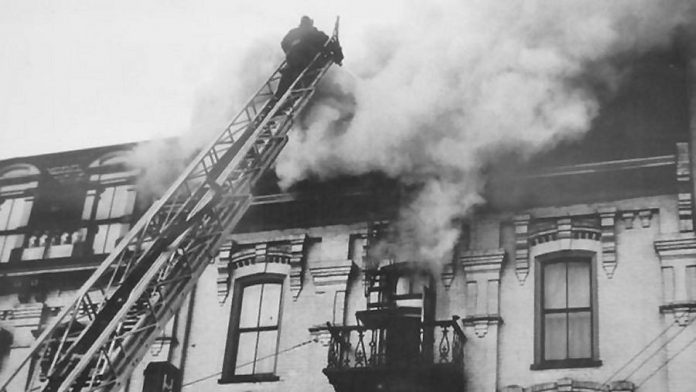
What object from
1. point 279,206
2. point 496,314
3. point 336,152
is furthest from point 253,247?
point 496,314

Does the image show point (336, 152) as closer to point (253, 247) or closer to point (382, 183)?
point (382, 183)

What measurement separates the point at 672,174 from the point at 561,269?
2.19 meters

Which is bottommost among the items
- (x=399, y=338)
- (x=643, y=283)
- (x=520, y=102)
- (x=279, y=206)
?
(x=399, y=338)

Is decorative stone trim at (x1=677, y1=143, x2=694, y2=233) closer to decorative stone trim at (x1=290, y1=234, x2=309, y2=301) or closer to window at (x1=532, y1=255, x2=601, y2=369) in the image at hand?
window at (x1=532, y1=255, x2=601, y2=369)

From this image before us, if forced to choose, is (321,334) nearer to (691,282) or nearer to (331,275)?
(331,275)

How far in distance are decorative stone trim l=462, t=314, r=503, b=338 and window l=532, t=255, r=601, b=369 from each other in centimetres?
62

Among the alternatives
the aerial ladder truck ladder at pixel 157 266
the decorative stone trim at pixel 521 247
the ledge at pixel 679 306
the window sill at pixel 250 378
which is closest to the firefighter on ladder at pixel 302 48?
the aerial ladder truck ladder at pixel 157 266

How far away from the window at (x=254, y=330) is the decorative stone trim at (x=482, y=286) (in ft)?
10.8

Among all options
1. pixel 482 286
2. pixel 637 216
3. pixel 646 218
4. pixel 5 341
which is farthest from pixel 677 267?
pixel 5 341

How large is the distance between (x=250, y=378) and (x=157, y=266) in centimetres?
405

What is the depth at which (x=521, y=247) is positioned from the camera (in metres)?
16.1

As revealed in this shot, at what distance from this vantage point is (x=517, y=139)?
16.2 m

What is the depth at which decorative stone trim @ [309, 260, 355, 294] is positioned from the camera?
16.9m

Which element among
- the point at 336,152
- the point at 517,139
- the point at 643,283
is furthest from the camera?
the point at 336,152
